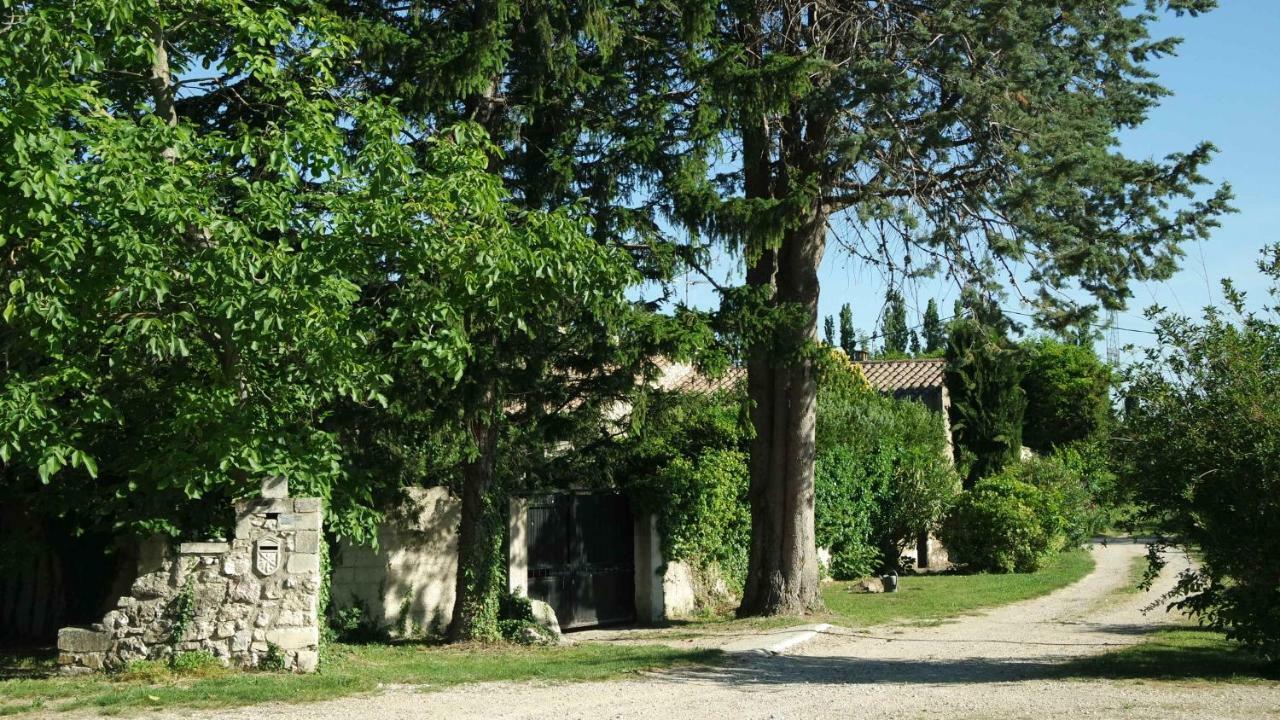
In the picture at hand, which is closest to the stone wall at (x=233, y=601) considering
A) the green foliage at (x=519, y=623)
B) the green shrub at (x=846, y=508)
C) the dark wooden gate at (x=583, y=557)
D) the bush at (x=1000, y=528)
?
the green foliage at (x=519, y=623)

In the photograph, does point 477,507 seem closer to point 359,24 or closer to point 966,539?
point 359,24

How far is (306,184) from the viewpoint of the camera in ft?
40.8

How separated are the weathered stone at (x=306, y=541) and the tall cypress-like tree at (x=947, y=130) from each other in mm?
5830

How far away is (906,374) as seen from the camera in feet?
145

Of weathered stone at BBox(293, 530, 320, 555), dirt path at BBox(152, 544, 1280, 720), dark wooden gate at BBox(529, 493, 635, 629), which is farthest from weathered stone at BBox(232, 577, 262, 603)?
dark wooden gate at BBox(529, 493, 635, 629)

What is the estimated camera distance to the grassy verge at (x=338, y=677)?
949cm

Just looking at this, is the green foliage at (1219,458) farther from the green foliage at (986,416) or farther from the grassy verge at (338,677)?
the green foliage at (986,416)

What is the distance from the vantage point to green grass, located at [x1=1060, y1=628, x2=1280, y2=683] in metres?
10.5

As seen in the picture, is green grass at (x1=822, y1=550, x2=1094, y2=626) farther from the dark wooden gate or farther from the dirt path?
the dark wooden gate

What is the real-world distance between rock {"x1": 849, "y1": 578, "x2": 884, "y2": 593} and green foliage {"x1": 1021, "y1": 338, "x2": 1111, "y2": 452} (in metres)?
31.6

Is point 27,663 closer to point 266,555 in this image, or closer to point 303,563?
point 266,555

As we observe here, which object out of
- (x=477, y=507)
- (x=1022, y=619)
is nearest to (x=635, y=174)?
(x=477, y=507)

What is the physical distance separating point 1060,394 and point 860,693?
4440 cm

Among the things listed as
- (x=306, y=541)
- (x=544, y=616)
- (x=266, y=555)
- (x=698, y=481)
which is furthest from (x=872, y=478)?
(x=266, y=555)
